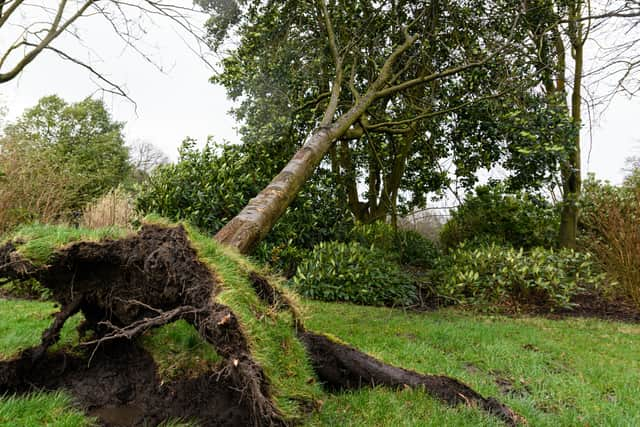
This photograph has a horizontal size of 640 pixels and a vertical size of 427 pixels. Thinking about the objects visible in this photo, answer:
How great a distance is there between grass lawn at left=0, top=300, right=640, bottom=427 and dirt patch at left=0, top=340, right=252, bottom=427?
0.17 metres

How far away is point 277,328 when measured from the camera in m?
2.02

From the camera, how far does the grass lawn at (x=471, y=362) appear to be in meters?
2.26

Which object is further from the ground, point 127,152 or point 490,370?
point 127,152

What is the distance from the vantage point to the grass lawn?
2264 mm

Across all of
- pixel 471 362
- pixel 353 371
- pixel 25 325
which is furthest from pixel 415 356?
pixel 25 325

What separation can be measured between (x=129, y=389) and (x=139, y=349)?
34cm

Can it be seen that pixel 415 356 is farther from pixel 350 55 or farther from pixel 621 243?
pixel 350 55

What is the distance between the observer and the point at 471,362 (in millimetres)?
3791

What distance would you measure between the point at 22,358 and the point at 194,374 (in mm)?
1084

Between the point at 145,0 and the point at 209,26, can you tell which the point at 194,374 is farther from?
the point at 209,26

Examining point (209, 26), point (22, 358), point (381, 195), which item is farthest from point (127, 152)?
point (22, 358)

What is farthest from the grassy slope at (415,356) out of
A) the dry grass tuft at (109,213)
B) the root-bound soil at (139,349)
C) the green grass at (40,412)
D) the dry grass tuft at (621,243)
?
the dry grass tuft at (109,213)

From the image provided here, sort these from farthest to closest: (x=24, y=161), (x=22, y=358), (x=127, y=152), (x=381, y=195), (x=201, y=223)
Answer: (x=127, y=152)
(x=381, y=195)
(x=24, y=161)
(x=201, y=223)
(x=22, y=358)

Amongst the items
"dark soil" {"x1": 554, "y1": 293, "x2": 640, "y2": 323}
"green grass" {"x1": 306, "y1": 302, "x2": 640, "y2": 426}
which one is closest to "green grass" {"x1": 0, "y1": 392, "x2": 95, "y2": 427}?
"green grass" {"x1": 306, "y1": 302, "x2": 640, "y2": 426}
